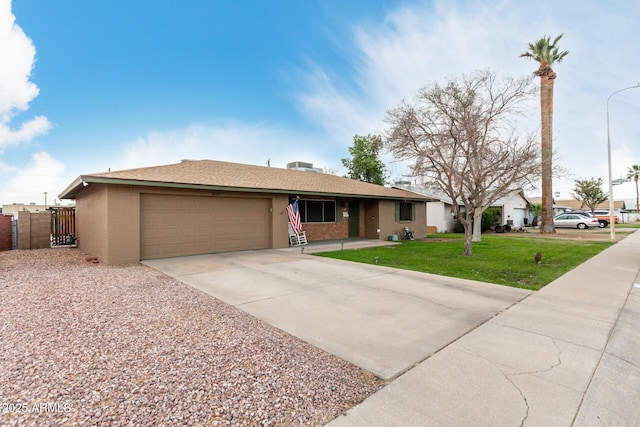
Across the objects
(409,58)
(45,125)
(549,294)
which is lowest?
(549,294)

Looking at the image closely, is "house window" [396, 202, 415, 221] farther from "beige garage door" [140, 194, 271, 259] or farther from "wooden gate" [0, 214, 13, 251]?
"wooden gate" [0, 214, 13, 251]

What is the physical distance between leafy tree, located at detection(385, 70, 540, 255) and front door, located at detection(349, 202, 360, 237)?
6.01 meters

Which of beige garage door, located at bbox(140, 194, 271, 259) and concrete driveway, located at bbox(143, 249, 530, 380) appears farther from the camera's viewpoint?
beige garage door, located at bbox(140, 194, 271, 259)

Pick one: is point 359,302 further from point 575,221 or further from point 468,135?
point 575,221

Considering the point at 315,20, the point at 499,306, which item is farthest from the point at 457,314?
the point at 315,20

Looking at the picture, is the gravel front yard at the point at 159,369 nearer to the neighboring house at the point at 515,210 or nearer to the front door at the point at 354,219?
the front door at the point at 354,219

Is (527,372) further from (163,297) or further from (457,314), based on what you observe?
(163,297)

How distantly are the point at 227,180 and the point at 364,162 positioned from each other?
2259 cm

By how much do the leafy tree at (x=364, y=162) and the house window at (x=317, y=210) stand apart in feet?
56.4

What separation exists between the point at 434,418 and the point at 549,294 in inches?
207

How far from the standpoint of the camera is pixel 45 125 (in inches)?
725

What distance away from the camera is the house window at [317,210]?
49.1ft

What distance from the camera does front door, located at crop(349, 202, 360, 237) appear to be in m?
17.4

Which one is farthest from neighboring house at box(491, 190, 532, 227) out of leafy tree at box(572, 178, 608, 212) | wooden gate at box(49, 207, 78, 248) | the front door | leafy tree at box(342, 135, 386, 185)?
wooden gate at box(49, 207, 78, 248)
